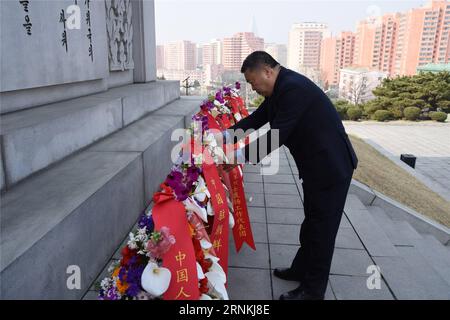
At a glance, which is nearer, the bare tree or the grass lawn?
the grass lawn

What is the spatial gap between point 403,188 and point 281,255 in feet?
15.6

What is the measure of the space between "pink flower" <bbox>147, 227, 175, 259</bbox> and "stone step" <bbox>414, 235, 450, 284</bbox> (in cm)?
339

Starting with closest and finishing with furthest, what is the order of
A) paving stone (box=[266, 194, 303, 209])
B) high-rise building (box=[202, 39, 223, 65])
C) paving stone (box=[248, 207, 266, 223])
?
paving stone (box=[248, 207, 266, 223]), paving stone (box=[266, 194, 303, 209]), high-rise building (box=[202, 39, 223, 65])

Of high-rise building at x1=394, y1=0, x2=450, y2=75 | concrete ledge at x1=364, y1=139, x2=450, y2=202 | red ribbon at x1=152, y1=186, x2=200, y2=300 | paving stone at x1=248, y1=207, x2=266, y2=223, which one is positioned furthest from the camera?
high-rise building at x1=394, y1=0, x2=450, y2=75

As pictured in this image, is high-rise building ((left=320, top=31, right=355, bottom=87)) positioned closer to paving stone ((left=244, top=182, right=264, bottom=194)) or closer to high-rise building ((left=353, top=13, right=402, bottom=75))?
high-rise building ((left=353, top=13, right=402, bottom=75))

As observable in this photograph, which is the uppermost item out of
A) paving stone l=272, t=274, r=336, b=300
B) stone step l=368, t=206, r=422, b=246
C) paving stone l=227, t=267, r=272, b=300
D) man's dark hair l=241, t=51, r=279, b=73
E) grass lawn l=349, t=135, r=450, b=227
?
man's dark hair l=241, t=51, r=279, b=73

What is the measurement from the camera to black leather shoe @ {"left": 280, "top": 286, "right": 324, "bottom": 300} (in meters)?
2.56

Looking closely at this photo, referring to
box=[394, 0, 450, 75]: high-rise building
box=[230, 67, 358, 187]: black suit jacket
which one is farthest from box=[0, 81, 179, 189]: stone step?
box=[394, 0, 450, 75]: high-rise building

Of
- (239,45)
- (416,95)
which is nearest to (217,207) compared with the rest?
(416,95)

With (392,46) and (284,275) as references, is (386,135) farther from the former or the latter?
(392,46)

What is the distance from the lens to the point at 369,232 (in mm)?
3744

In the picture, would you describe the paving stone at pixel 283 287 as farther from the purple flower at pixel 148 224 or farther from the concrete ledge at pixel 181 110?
the concrete ledge at pixel 181 110

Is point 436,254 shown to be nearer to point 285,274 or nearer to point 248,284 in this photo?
point 285,274
